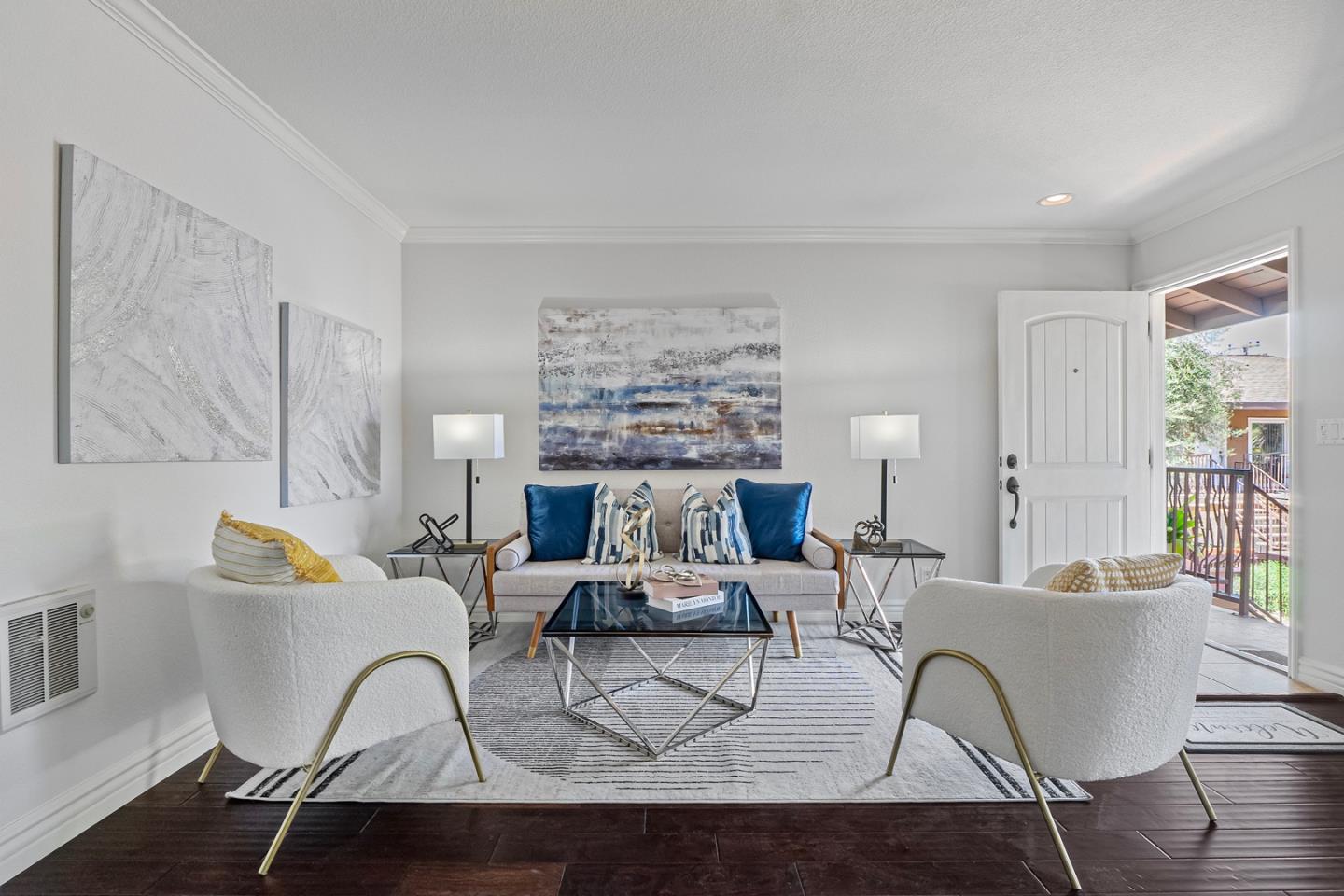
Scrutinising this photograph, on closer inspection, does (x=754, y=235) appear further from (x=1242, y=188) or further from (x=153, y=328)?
(x=153, y=328)

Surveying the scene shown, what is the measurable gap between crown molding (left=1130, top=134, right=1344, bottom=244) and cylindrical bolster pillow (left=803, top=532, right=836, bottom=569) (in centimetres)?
287

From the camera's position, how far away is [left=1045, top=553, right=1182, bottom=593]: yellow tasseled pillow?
5.79ft

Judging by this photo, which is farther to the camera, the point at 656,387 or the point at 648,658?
the point at 656,387

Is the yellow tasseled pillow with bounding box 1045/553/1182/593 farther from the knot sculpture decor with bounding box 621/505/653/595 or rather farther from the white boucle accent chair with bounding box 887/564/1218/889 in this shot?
the knot sculpture decor with bounding box 621/505/653/595

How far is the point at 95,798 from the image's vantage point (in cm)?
191

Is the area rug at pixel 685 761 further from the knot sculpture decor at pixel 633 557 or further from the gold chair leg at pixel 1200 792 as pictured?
the knot sculpture decor at pixel 633 557

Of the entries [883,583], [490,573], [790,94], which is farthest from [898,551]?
[790,94]

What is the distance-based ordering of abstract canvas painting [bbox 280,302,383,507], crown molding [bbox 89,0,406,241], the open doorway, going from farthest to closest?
the open doorway, abstract canvas painting [bbox 280,302,383,507], crown molding [bbox 89,0,406,241]

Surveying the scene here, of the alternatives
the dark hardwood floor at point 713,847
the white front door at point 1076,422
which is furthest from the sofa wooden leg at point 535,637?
the white front door at point 1076,422

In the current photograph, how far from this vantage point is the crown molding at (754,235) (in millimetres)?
4148

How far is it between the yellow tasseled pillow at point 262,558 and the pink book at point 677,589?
4.01 ft

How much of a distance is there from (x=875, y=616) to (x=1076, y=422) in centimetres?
176

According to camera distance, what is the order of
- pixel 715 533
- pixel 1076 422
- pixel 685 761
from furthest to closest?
pixel 1076 422 → pixel 715 533 → pixel 685 761

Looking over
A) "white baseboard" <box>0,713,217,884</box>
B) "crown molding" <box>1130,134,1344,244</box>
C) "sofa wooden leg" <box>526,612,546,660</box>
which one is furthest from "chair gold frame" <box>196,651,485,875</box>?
"crown molding" <box>1130,134,1344,244</box>
